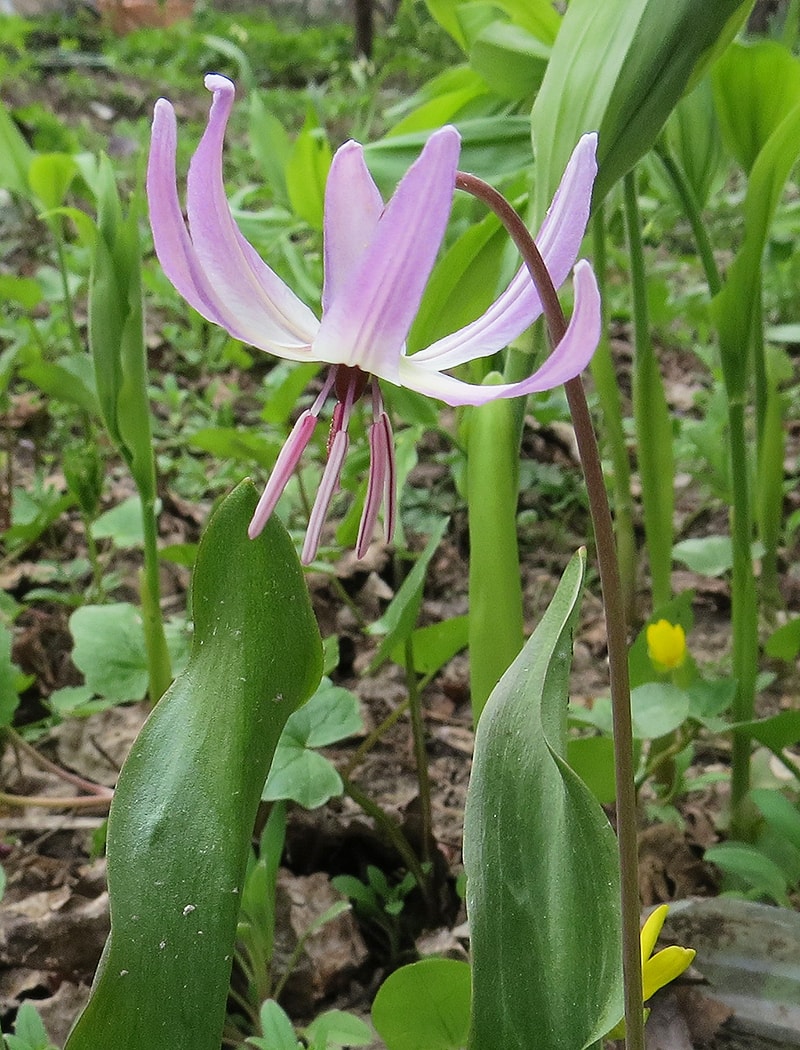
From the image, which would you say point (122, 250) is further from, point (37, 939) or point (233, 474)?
point (233, 474)

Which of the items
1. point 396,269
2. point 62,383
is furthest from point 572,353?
point 62,383

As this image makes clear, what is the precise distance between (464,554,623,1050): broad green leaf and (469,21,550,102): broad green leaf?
2.39 ft

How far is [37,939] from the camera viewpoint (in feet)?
3.37

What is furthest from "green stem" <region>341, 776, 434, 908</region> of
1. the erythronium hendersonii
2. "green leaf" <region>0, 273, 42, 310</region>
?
"green leaf" <region>0, 273, 42, 310</region>

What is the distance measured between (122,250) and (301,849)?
79 cm

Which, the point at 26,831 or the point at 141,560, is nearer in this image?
the point at 26,831

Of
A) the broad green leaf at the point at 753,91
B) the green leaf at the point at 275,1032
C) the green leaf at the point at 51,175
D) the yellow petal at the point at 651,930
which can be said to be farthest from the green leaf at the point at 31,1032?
the green leaf at the point at 51,175

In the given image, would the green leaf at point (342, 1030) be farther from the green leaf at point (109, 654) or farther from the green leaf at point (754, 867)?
the green leaf at point (109, 654)

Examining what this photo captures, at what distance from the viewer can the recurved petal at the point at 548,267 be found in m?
0.43

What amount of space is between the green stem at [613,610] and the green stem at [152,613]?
2.27 ft

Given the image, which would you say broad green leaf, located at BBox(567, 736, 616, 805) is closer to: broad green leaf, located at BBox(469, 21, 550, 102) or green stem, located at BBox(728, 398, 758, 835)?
green stem, located at BBox(728, 398, 758, 835)

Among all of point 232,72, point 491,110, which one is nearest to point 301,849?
point 491,110

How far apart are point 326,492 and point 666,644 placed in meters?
0.65

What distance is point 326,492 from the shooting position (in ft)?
1.64
